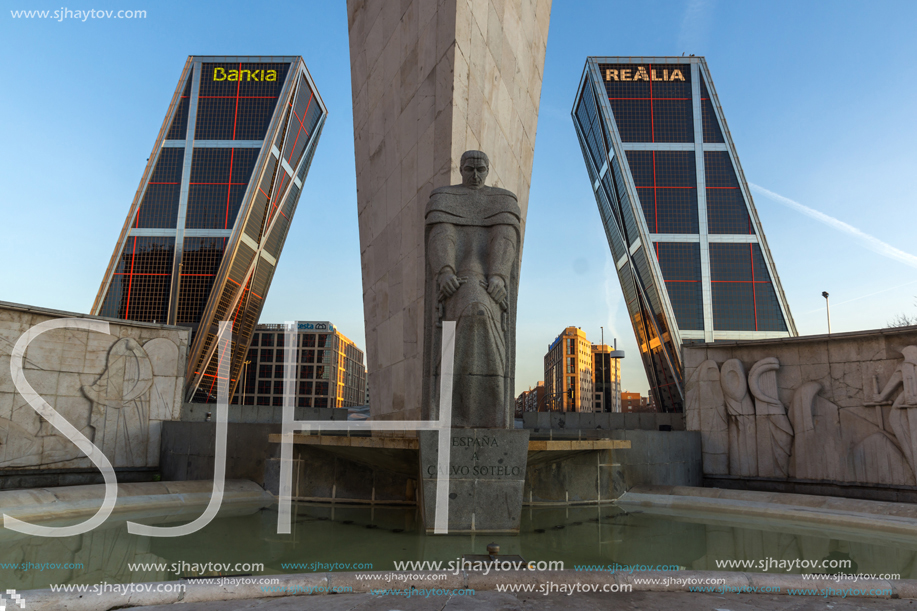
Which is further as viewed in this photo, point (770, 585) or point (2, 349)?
point (2, 349)

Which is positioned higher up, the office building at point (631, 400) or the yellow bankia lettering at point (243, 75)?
the yellow bankia lettering at point (243, 75)

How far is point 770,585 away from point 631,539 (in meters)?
2.27

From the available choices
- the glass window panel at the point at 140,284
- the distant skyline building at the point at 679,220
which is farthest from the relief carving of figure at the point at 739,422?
the glass window panel at the point at 140,284

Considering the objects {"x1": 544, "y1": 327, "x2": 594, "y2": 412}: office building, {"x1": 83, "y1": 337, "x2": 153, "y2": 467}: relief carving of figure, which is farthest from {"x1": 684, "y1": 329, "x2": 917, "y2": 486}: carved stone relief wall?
{"x1": 544, "y1": 327, "x2": 594, "y2": 412}: office building

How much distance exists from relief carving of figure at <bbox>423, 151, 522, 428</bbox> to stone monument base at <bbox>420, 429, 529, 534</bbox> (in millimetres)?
257

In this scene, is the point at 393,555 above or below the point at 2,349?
below

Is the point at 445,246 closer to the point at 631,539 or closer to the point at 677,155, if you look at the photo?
the point at 631,539

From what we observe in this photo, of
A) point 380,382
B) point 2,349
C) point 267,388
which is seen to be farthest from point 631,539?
point 267,388

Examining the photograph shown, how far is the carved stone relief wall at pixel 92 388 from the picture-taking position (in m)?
9.59

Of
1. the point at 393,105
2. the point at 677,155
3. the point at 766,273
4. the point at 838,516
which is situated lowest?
the point at 838,516

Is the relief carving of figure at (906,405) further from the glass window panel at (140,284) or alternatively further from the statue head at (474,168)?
the glass window panel at (140,284)

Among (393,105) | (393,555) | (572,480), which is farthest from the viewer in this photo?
(393,105)

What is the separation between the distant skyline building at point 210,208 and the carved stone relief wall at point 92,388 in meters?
37.2

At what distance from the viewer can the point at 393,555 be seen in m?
4.64
